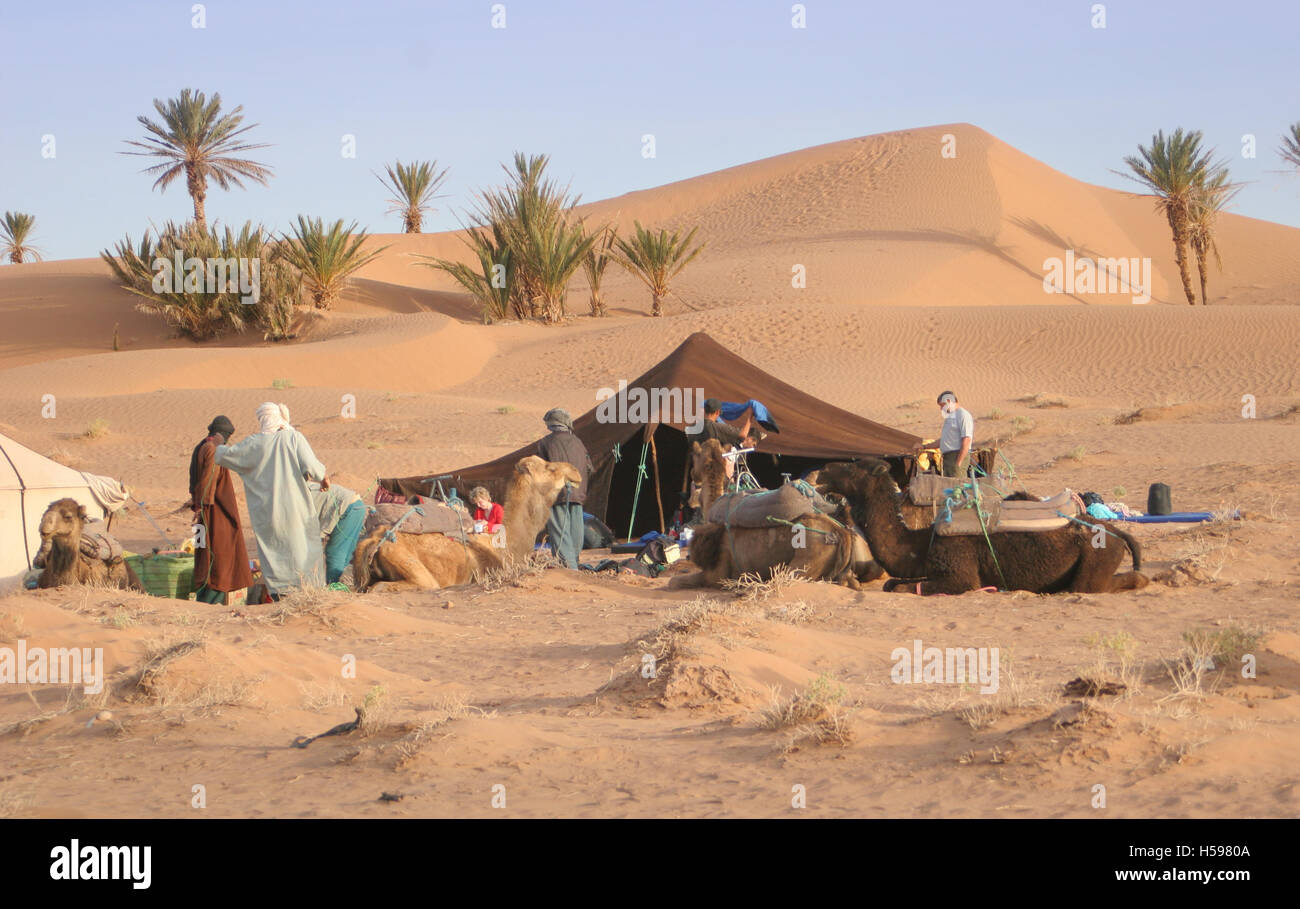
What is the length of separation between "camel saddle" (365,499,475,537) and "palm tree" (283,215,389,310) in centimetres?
2665

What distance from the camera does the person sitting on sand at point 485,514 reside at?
1073 cm

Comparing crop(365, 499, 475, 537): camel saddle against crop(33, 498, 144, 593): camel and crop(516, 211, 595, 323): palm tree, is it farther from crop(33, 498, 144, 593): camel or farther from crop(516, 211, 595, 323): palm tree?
crop(516, 211, 595, 323): palm tree

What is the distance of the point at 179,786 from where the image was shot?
489cm

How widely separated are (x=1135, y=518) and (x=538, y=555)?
5775mm

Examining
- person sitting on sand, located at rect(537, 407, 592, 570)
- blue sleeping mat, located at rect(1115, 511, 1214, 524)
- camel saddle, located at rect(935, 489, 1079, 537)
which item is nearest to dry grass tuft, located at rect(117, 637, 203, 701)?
person sitting on sand, located at rect(537, 407, 592, 570)

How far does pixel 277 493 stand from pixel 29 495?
224cm

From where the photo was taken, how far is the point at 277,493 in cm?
957

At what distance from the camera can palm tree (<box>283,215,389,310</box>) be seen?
119 feet

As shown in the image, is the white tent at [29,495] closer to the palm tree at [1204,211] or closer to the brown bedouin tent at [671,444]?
the brown bedouin tent at [671,444]

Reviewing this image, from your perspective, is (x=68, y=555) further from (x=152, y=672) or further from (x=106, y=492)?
(x=152, y=672)

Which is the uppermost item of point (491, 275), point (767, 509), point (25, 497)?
point (491, 275)

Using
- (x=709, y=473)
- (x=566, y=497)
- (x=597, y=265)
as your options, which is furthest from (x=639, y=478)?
(x=597, y=265)

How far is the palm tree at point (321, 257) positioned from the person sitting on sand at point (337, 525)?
2662cm

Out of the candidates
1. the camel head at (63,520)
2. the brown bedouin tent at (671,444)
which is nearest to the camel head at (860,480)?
the brown bedouin tent at (671,444)
